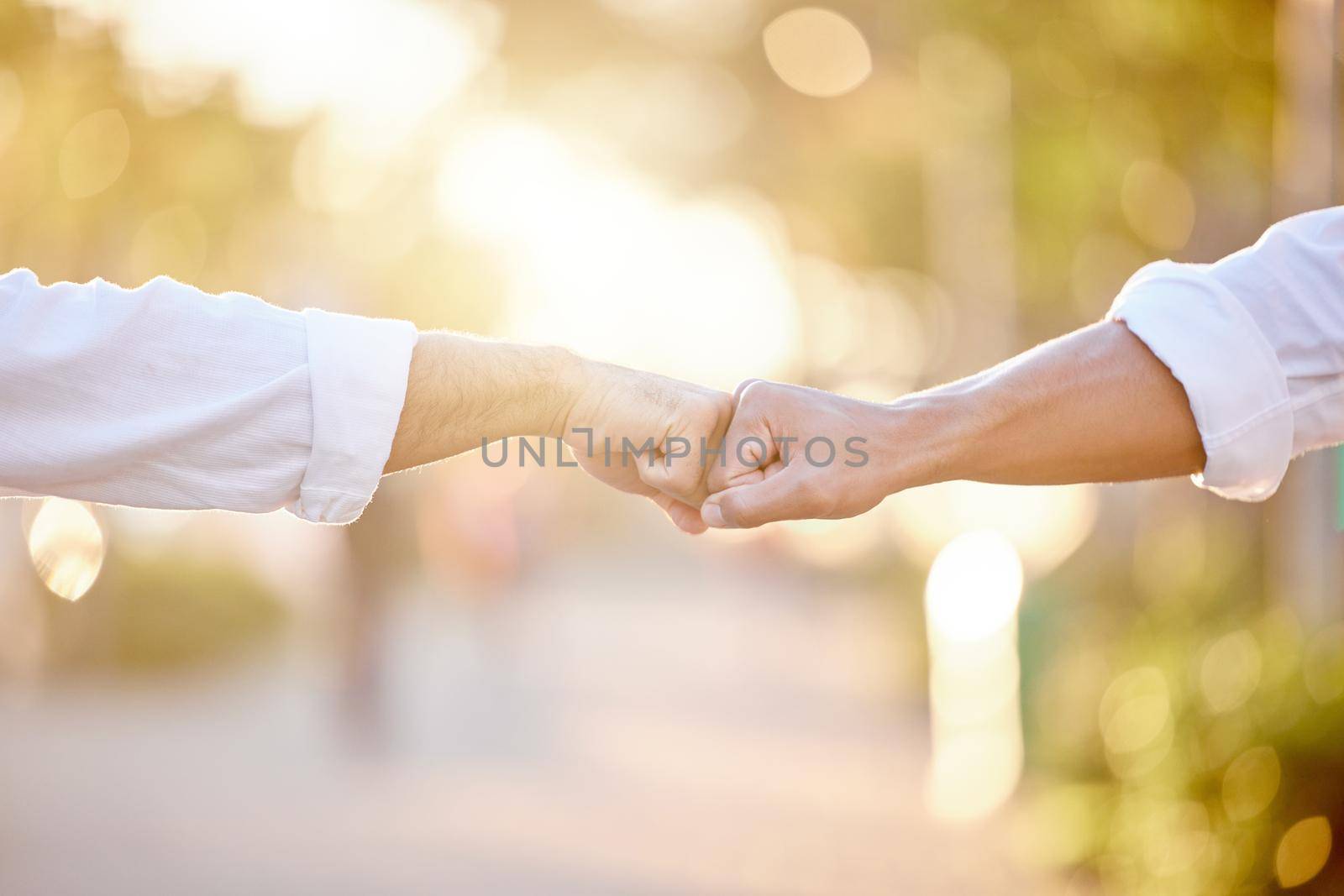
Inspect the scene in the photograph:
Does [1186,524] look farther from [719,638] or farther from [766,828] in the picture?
[719,638]

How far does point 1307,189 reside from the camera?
7480 mm

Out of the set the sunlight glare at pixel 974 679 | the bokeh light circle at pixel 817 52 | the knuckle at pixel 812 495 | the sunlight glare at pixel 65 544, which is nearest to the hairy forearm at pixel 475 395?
the knuckle at pixel 812 495

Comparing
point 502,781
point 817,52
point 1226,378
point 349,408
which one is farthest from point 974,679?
point 817,52

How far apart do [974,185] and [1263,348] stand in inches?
508

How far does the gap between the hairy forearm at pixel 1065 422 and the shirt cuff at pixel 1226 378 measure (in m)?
0.06

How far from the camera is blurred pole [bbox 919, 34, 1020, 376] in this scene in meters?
10.9

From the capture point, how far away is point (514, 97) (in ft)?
71.4

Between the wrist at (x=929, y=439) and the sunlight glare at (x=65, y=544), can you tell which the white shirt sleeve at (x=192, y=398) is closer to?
the wrist at (x=929, y=439)

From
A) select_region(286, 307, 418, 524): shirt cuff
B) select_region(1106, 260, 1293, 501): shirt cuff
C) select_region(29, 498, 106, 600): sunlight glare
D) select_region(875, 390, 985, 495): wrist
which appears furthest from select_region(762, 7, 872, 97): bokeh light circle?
select_region(286, 307, 418, 524): shirt cuff

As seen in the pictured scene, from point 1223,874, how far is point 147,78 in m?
11.9

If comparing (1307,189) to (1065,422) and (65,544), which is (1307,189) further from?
(65,544)

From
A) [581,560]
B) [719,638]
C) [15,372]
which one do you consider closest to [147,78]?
[719,638]

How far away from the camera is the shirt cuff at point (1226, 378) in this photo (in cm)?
306

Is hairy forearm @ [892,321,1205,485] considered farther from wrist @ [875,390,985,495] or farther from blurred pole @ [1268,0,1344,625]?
blurred pole @ [1268,0,1344,625]
